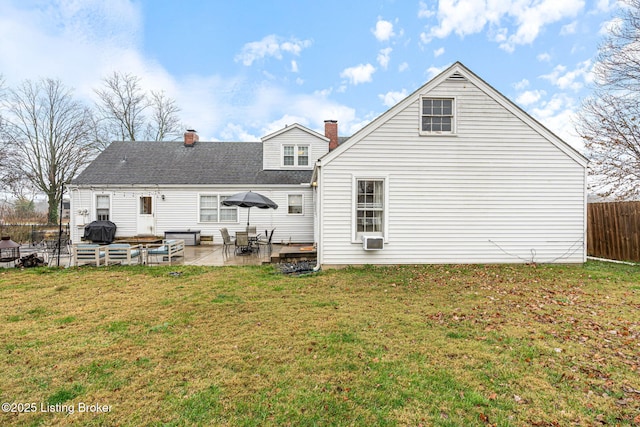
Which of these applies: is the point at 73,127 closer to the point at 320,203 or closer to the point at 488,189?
the point at 320,203

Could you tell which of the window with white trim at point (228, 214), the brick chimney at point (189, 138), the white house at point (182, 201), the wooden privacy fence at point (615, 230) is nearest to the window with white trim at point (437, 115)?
the white house at point (182, 201)

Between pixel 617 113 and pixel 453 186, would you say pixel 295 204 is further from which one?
pixel 617 113

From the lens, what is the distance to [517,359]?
135 inches

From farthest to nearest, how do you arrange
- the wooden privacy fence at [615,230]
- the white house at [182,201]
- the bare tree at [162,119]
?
the bare tree at [162,119] → the white house at [182,201] → the wooden privacy fence at [615,230]

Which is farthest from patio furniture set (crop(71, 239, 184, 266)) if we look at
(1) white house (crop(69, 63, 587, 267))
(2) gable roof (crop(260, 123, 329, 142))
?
(2) gable roof (crop(260, 123, 329, 142))

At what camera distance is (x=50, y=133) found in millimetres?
24297

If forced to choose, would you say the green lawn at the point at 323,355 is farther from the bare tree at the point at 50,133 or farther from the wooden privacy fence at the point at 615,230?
the bare tree at the point at 50,133

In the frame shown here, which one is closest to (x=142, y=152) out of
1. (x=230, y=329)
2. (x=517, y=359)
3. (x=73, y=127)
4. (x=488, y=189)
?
(x=73, y=127)

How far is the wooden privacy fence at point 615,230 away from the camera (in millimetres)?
10047

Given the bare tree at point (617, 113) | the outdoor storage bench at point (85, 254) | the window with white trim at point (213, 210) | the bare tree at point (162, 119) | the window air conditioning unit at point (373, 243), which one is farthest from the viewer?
the bare tree at point (162, 119)

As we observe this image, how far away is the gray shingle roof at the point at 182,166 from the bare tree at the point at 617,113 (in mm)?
13807

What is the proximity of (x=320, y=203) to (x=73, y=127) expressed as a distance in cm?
2817

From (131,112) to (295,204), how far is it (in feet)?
71.2

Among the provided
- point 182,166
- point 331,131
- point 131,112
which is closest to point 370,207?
point 331,131
